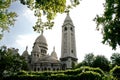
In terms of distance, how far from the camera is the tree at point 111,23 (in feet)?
90.4

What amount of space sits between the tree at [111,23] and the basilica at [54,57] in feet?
203

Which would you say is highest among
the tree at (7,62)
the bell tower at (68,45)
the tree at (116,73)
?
the bell tower at (68,45)

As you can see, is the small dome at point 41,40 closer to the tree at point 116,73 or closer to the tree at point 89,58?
the tree at point 89,58

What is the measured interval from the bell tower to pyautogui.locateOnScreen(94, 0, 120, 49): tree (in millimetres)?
65579

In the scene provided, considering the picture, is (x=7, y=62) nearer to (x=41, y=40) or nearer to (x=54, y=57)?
(x=54, y=57)

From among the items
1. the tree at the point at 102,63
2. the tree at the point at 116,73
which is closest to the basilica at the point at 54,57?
the tree at the point at 102,63

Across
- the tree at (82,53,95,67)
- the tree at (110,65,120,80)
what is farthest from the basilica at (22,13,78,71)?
the tree at (110,65,120,80)

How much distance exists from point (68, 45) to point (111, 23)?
73.2 metres

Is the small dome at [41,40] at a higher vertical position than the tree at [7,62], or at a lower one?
higher

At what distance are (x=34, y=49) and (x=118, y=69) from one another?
2242 inches

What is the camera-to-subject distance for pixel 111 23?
95.2 ft

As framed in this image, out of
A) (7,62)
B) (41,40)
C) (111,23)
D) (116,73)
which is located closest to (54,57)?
(41,40)

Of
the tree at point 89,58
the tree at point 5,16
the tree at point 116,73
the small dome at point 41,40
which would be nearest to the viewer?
the tree at point 5,16

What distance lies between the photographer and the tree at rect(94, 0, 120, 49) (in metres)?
27.5
